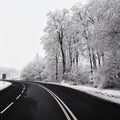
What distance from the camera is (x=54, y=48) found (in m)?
44.7

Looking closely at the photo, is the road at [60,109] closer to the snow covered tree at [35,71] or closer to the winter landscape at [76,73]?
the winter landscape at [76,73]

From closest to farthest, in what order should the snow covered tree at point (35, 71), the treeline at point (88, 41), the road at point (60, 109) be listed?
the road at point (60, 109) → the treeline at point (88, 41) → the snow covered tree at point (35, 71)

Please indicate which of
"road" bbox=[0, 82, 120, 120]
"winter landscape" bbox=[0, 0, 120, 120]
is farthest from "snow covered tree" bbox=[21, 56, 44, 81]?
"road" bbox=[0, 82, 120, 120]

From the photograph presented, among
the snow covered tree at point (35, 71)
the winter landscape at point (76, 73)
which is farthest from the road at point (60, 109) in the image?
the snow covered tree at point (35, 71)

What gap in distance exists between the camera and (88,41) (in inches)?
1236

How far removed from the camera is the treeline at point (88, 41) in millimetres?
17380

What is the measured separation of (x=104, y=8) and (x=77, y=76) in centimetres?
1888

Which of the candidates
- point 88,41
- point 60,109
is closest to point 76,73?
point 88,41

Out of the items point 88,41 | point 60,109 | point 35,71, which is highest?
point 88,41

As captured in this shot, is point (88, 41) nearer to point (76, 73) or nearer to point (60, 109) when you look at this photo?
point (76, 73)

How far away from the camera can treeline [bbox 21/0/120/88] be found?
17380 millimetres

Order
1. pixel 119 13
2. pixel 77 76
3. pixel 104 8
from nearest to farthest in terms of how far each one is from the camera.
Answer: pixel 119 13 → pixel 104 8 → pixel 77 76

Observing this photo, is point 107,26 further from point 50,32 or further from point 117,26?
point 50,32

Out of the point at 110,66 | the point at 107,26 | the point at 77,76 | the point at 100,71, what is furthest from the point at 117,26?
the point at 77,76
